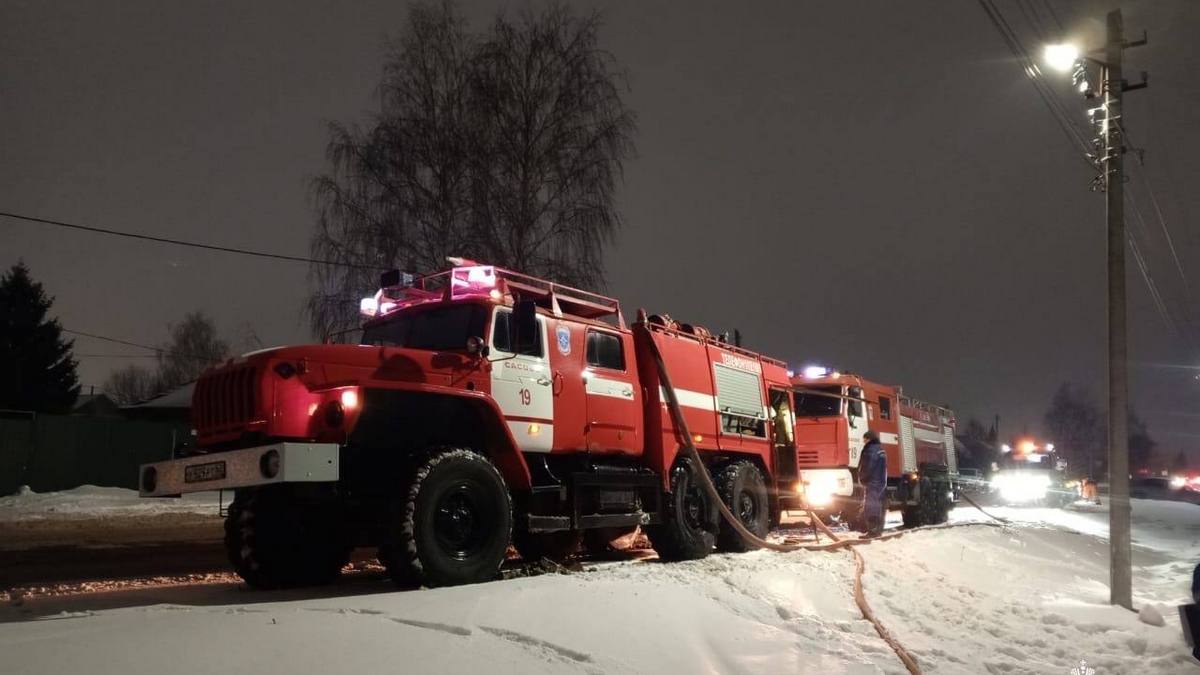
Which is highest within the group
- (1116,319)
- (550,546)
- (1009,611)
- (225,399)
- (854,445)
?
(1116,319)

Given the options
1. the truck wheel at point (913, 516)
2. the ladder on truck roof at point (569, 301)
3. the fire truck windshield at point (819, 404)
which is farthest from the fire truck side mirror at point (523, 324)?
the truck wheel at point (913, 516)

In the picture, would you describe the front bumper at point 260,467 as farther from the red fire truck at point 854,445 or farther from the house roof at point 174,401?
the house roof at point 174,401

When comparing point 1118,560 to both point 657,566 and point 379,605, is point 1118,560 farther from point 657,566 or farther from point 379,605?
point 379,605

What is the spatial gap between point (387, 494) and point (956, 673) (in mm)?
4704

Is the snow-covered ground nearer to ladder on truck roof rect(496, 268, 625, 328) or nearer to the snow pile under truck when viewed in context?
the snow pile under truck

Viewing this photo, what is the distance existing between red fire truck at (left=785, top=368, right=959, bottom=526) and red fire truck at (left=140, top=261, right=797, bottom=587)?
13.8 feet

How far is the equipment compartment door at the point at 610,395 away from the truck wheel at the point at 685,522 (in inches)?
33.2

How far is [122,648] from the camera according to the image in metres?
4.78

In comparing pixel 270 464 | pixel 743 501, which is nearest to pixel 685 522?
pixel 743 501

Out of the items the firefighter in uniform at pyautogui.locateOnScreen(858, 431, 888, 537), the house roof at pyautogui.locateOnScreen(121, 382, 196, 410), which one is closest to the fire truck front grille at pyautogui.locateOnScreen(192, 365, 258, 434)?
the firefighter in uniform at pyautogui.locateOnScreen(858, 431, 888, 537)

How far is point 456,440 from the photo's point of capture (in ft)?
26.5

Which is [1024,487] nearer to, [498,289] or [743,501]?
[743,501]

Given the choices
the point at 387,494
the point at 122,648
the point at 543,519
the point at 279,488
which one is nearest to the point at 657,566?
the point at 543,519

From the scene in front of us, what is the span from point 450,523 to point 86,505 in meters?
20.8
